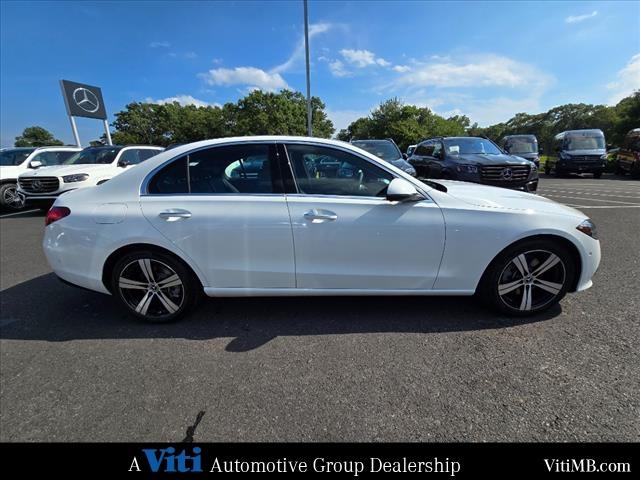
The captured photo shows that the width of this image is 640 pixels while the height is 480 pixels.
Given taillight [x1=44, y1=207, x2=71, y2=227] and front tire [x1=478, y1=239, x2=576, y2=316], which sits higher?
taillight [x1=44, y1=207, x2=71, y2=227]

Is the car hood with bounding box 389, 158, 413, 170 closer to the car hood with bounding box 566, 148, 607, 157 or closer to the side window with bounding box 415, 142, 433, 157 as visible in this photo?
the side window with bounding box 415, 142, 433, 157

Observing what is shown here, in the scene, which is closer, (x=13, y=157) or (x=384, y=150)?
(x=384, y=150)

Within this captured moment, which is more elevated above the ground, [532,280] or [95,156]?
[95,156]

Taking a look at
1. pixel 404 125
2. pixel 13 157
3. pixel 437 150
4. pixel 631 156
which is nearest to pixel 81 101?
pixel 13 157

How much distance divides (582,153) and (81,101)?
25.8 m

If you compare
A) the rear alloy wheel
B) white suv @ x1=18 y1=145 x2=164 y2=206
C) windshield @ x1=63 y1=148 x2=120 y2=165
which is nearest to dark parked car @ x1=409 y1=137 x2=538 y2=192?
white suv @ x1=18 y1=145 x2=164 y2=206

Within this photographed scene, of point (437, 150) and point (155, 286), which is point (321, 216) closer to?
point (155, 286)

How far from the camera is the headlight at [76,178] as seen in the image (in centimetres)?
775

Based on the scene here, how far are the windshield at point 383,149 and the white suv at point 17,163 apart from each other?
9800 millimetres

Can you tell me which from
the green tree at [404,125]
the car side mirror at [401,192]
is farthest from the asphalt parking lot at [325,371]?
the green tree at [404,125]

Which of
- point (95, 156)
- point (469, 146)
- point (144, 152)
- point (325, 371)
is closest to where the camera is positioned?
point (325, 371)

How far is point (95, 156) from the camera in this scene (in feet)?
28.8

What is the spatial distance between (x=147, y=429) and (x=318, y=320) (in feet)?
4.81

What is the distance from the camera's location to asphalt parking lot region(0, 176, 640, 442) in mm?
1775
